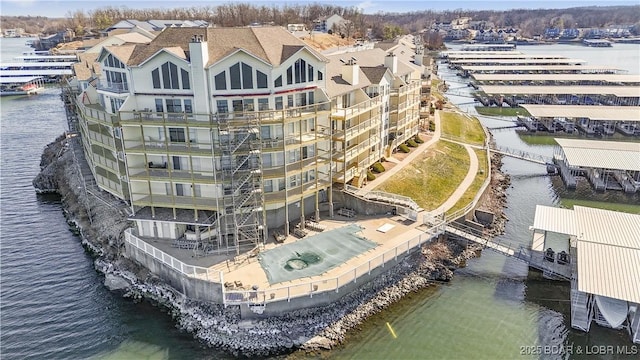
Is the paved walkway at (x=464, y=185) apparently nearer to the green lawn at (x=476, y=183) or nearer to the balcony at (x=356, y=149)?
the green lawn at (x=476, y=183)

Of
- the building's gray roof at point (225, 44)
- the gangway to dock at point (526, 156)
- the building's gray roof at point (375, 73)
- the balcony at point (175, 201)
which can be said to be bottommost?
the gangway to dock at point (526, 156)

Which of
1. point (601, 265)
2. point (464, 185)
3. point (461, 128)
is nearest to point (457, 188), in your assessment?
point (464, 185)

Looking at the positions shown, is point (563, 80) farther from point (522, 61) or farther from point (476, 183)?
point (476, 183)

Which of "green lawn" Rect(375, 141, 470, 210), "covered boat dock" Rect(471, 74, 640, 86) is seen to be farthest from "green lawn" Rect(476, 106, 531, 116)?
"green lawn" Rect(375, 141, 470, 210)

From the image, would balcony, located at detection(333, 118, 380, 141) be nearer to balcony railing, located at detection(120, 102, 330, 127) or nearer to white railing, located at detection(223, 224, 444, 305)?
balcony railing, located at detection(120, 102, 330, 127)

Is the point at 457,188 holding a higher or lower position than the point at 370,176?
lower

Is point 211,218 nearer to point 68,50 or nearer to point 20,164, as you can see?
point 20,164

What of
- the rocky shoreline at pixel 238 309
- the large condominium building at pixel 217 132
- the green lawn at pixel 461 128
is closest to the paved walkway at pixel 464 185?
the rocky shoreline at pixel 238 309
